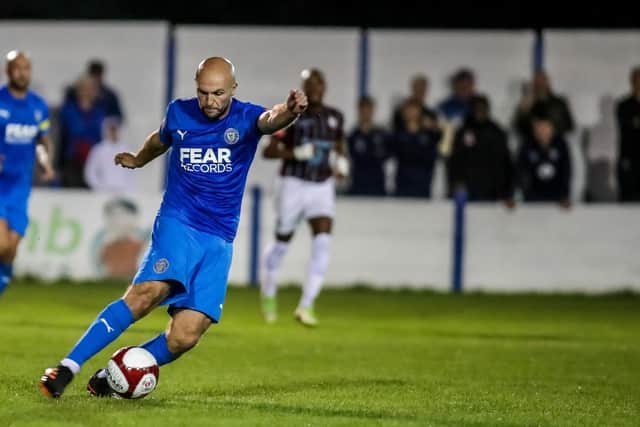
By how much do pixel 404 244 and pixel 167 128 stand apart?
10.1m

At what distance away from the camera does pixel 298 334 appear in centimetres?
1314

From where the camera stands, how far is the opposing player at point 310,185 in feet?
46.2

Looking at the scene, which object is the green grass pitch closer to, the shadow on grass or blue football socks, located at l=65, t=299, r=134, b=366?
the shadow on grass

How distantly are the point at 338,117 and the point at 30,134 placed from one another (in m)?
3.33

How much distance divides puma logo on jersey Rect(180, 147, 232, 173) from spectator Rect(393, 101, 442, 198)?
10480mm

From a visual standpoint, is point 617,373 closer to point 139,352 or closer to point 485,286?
point 139,352

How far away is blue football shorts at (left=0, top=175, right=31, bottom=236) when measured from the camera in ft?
40.1

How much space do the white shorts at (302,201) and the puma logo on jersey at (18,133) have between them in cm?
296

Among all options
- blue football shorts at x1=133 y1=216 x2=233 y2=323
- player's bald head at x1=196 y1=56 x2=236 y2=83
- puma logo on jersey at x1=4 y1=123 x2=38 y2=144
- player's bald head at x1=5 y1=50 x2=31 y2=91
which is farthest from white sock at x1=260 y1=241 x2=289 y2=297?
player's bald head at x1=196 y1=56 x2=236 y2=83

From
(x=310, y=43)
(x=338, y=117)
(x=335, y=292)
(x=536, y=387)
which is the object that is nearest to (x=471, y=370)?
(x=536, y=387)

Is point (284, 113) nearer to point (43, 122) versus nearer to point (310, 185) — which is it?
point (43, 122)

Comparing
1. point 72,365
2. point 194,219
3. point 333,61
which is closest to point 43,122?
point 194,219

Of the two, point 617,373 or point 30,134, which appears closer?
point 617,373

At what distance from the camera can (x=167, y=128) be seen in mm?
8383
